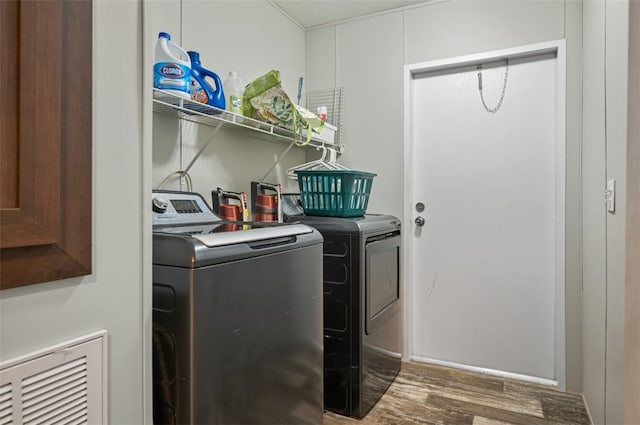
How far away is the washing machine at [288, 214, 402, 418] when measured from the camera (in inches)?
77.8

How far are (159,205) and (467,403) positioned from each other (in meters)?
1.87

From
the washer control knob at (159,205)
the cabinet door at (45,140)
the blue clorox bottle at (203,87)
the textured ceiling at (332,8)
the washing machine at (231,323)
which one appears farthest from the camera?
the textured ceiling at (332,8)

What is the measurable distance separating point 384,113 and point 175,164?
1.49m

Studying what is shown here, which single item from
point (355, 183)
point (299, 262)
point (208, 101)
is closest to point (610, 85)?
point (355, 183)

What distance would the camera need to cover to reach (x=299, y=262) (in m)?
1.46

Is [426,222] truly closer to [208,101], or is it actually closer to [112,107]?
[208,101]

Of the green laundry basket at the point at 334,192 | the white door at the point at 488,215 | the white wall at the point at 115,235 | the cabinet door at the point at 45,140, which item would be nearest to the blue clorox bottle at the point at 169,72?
the white wall at the point at 115,235

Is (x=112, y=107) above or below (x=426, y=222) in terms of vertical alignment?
above

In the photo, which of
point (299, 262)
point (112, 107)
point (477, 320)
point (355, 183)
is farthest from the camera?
point (477, 320)

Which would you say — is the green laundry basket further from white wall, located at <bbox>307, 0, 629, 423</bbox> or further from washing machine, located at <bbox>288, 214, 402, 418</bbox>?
white wall, located at <bbox>307, 0, 629, 423</bbox>

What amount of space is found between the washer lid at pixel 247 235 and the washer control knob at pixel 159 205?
43cm

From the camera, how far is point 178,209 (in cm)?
160

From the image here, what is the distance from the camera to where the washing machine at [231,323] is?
107cm

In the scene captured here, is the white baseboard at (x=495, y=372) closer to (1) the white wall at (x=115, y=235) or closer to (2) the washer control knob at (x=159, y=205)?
(2) the washer control knob at (x=159, y=205)
